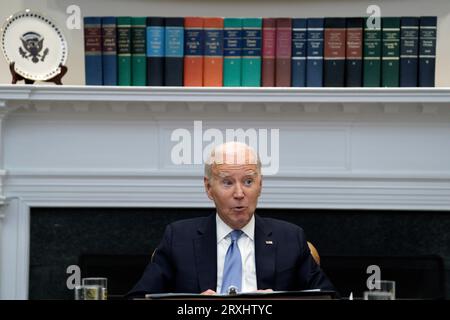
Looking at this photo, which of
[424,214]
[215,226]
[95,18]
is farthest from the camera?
[424,214]

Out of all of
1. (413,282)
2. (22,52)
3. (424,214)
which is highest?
(22,52)

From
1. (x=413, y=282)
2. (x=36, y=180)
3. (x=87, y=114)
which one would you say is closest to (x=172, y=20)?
(x=87, y=114)

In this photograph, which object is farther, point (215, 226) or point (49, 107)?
point (49, 107)

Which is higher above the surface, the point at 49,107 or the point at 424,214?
the point at 49,107

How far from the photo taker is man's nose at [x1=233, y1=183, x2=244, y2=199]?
273 cm

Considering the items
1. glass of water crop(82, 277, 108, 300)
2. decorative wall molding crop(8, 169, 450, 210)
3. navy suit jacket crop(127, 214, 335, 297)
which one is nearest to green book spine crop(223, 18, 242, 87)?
decorative wall molding crop(8, 169, 450, 210)

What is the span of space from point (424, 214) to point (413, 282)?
294 mm

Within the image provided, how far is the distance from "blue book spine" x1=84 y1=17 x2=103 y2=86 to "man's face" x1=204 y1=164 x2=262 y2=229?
3.78ft

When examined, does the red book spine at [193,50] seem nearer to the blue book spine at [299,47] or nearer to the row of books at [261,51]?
the row of books at [261,51]

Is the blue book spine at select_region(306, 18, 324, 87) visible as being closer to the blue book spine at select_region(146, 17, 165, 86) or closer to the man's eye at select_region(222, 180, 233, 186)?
the blue book spine at select_region(146, 17, 165, 86)

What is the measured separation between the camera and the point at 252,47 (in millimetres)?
3748

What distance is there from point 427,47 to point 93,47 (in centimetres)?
134

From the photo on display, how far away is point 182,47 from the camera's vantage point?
3752 millimetres

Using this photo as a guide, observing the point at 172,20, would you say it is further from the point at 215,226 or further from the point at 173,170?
the point at 215,226
